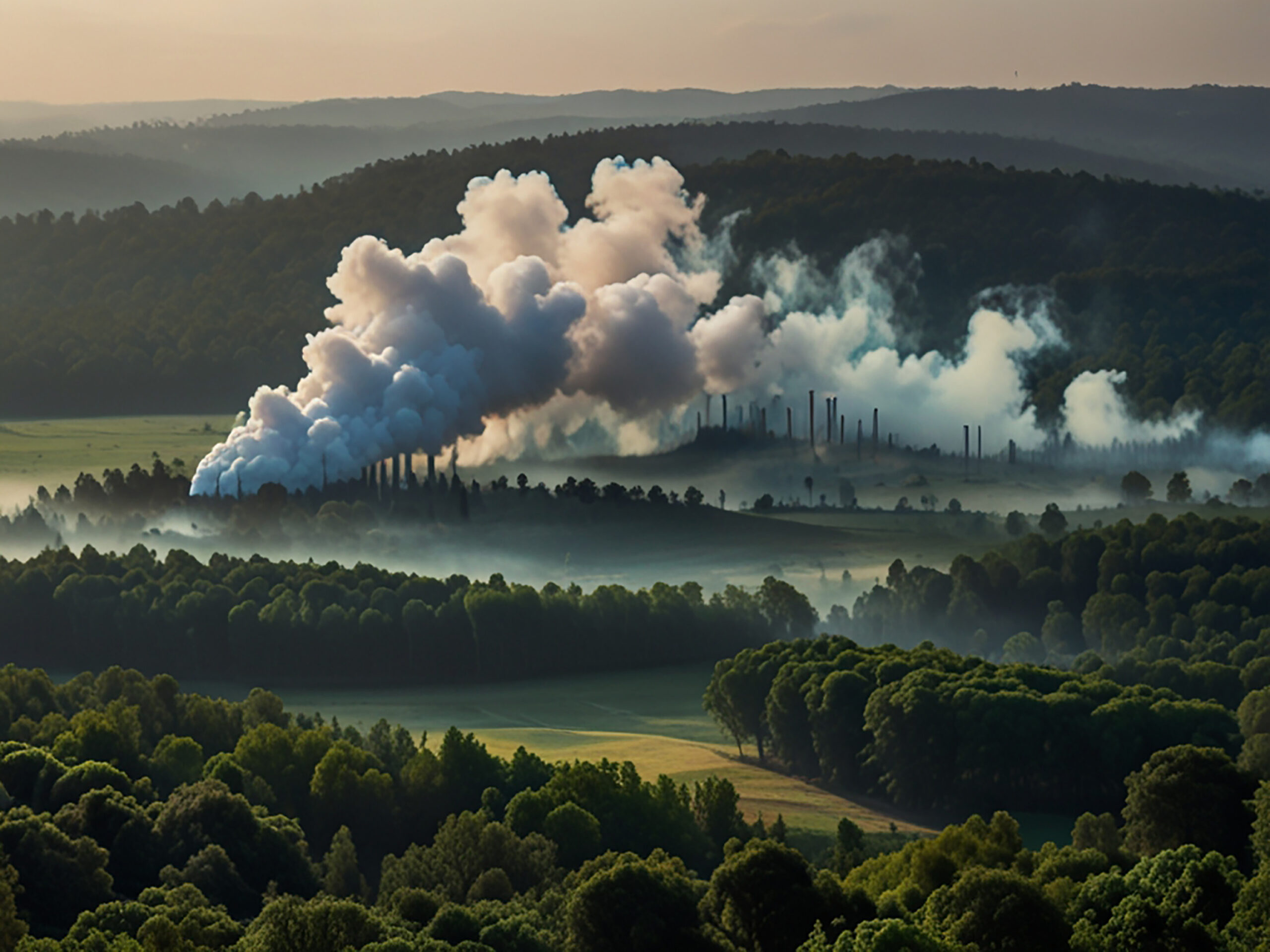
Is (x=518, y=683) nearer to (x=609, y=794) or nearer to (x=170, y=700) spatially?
(x=170, y=700)

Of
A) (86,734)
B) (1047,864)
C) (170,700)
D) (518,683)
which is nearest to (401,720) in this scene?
(518,683)

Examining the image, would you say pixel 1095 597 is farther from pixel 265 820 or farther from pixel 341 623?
pixel 265 820

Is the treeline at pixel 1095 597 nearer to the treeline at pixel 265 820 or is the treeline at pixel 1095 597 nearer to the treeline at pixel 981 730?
the treeline at pixel 981 730

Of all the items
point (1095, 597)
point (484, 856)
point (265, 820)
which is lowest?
point (484, 856)

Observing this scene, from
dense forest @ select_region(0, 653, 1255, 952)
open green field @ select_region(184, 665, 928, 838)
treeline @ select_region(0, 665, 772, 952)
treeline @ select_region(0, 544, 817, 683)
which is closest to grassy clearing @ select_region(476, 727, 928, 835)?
open green field @ select_region(184, 665, 928, 838)

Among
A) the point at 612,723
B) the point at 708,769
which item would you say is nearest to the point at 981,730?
the point at 708,769

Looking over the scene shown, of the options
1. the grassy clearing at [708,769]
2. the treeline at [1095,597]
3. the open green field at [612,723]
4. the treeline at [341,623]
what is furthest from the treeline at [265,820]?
the treeline at [1095,597]
